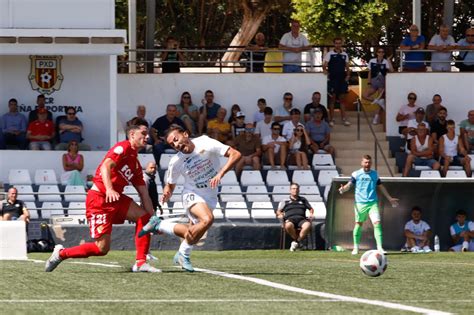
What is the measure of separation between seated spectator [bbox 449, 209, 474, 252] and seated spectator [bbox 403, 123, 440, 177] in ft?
10.6

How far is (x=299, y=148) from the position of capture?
1171 inches

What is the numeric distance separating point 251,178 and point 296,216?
8.99 feet

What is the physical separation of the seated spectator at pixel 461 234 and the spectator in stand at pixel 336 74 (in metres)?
6.00

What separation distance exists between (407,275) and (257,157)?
15.0 meters

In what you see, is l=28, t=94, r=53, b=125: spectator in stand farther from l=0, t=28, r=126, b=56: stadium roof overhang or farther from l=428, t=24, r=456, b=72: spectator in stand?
l=428, t=24, r=456, b=72: spectator in stand

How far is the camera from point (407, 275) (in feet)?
47.1

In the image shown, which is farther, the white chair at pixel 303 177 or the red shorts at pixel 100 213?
the white chair at pixel 303 177

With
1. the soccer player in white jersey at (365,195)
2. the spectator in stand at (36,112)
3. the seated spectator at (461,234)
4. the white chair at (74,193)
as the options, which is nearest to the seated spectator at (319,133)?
the seated spectator at (461,234)

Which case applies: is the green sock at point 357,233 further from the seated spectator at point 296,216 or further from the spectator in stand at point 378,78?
the spectator in stand at point 378,78

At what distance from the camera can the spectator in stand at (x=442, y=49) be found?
1257 inches

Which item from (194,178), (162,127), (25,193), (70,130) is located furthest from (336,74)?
(194,178)

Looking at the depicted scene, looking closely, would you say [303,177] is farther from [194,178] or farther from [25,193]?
[194,178]

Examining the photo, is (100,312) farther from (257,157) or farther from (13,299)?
(257,157)

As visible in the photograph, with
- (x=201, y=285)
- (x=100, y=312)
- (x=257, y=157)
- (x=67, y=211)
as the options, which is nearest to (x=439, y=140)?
(x=257, y=157)
